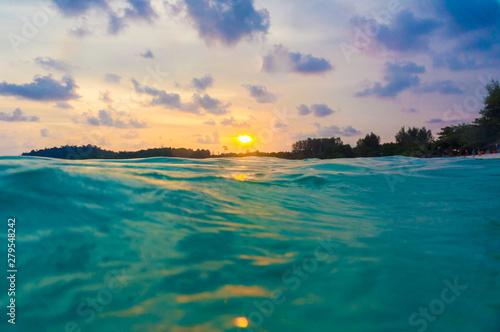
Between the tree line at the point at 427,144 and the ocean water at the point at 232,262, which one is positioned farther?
the tree line at the point at 427,144

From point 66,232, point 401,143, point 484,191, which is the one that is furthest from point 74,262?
point 401,143

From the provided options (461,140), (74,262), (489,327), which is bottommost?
(489,327)

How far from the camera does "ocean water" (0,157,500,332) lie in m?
2.24

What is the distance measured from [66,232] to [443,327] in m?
4.26

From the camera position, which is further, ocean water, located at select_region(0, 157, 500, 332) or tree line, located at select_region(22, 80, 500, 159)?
tree line, located at select_region(22, 80, 500, 159)

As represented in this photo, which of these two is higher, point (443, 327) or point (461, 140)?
point (461, 140)

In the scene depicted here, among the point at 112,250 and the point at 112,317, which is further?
the point at 112,250

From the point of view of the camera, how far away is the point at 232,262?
10.2 ft

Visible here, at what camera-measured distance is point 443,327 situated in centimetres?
216

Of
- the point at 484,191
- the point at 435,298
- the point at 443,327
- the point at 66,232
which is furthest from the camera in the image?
the point at 484,191

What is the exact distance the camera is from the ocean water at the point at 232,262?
2242 mm

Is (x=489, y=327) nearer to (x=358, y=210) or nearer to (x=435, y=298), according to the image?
(x=435, y=298)

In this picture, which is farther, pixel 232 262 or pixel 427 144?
pixel 427 144

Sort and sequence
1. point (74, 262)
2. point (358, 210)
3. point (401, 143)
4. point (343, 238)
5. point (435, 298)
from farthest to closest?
point (401, 143) → point (358, 210) → point (343, 238) → point (74, 262) → point (435, 298)
